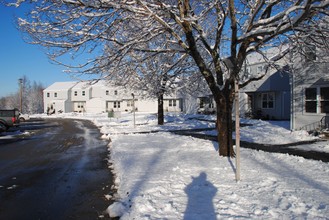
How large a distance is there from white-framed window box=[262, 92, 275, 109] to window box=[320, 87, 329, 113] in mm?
10114

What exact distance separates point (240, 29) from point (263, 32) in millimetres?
3859

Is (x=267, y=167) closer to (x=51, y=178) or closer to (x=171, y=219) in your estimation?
(x=171, y=219)

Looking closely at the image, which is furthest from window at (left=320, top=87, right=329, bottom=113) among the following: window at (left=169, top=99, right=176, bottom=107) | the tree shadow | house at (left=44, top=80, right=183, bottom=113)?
window at (left=169, top=99, right=176, bottom=107)

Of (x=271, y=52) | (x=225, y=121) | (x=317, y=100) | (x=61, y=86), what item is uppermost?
(x=61, y=86)

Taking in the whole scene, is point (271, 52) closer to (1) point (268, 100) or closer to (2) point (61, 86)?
(1) point (268, 100)

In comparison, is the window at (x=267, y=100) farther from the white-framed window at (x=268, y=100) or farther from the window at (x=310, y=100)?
the window at (x=310, y=100)

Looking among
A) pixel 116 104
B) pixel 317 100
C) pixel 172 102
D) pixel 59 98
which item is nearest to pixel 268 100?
pixel 317 100

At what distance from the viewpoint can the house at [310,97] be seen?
Result: 1513cm

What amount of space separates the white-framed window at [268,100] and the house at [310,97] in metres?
9.24

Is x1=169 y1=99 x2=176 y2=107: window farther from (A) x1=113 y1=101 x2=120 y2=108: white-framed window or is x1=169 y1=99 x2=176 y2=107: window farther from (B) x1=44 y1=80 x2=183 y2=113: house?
(A) x1=113 y1=101 x2=120 y2=108: white-framed window

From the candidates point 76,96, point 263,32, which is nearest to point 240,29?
point 263,32

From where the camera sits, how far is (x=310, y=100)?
16016 millimetres

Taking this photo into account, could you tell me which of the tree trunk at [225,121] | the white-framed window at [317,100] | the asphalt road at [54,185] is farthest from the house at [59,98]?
the tree trunk at [225,121]

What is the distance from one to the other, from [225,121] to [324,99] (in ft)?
31.4
